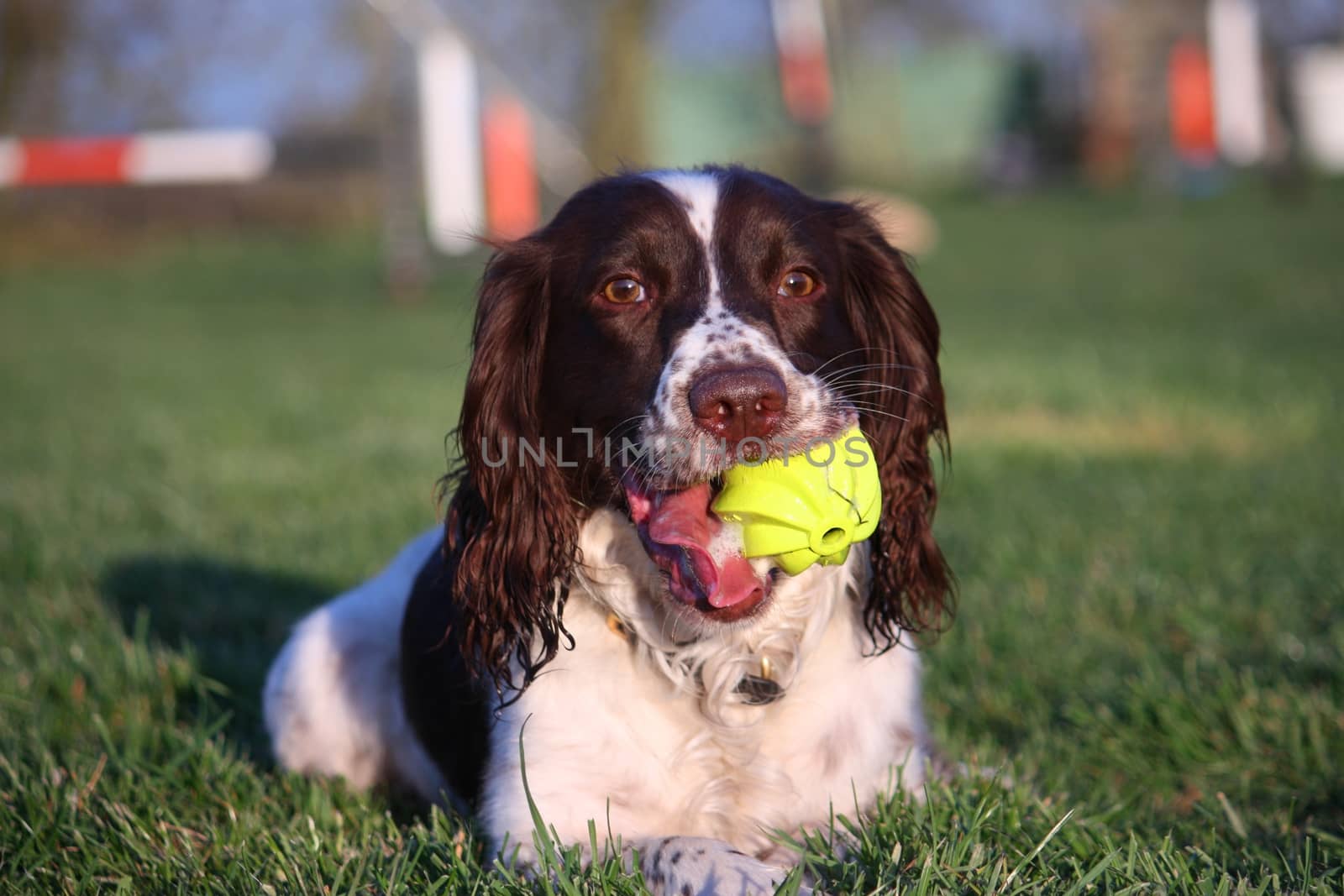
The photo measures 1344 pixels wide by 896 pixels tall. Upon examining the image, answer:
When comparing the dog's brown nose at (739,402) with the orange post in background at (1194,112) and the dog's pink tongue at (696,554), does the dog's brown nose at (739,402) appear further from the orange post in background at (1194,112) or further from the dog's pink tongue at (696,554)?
the orange post in background at (1194,112)

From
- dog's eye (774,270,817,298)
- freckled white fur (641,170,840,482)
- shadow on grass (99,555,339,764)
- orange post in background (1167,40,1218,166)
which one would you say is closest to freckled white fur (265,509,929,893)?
freckled white fur (641,170,840,482)

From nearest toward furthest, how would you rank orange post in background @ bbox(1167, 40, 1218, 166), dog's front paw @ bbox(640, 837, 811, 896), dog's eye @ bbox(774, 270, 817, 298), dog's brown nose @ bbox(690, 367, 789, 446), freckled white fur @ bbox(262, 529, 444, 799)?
dog's front paw @ bbox(640, 837, 811, 896)
dog's brown nose @ bbox(690, 367, 789, 446)
dog's eye @ bbox(774, 270, 817, 298)
freckled white fur @ bbox(262, 529, 444, 799)
orange post in background @ bbox(1167, 40, 1218, 166)

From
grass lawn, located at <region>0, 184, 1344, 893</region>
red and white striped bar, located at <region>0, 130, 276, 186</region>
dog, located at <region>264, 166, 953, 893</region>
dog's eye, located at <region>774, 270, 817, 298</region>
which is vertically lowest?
grass lawn, located at <region>0, 184, 1344, 893</region>

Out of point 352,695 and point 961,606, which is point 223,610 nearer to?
point 352,695

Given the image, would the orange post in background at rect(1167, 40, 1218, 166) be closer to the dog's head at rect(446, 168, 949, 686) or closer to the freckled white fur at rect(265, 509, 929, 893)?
the dog's head at rect(446, 168, 949, 686)

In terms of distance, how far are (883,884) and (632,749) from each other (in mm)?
571

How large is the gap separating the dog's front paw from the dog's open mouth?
393 millimetres

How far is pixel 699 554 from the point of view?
235cm

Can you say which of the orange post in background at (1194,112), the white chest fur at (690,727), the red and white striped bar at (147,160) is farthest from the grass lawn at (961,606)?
the orange post in background at (1194,112)

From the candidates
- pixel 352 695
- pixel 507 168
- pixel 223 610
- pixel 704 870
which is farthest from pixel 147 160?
pixel 704 870

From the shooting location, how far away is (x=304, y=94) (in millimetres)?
22594

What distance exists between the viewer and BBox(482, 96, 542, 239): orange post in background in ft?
45.0

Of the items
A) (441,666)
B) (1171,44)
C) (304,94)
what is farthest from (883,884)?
(1171,44)

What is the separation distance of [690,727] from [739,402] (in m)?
0.67
